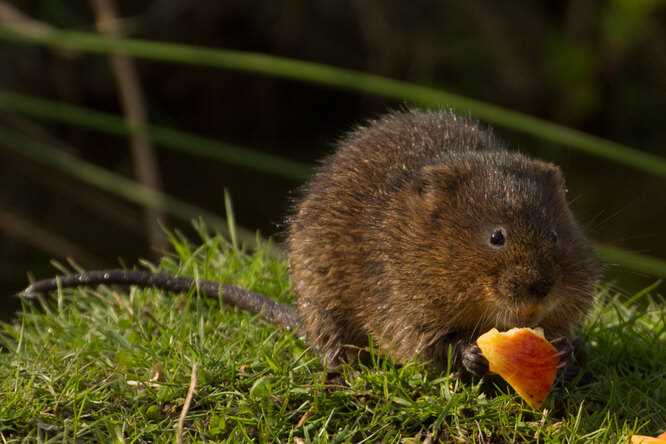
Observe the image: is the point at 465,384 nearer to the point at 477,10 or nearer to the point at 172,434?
the point at 172,434

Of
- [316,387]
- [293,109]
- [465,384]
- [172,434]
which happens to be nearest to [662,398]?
[465,384]

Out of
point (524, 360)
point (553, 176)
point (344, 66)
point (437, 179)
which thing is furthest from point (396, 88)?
point (344, 66)

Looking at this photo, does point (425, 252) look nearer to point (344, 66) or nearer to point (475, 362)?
point (475, 362)

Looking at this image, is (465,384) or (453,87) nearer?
(465,384)

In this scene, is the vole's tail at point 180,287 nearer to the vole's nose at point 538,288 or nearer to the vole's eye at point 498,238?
the vole's eye at point 498,238

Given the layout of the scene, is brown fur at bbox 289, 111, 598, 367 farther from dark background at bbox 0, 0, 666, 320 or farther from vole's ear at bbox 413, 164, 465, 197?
dark background at bbox 0, 0, 666, 320

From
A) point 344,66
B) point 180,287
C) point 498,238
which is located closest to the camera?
point 498,238

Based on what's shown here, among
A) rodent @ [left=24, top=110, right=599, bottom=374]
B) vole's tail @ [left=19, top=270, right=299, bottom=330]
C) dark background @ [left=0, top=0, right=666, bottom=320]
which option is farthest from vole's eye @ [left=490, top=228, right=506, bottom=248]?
dark background @ [left=0, top=0, right=666, bottom=320]
